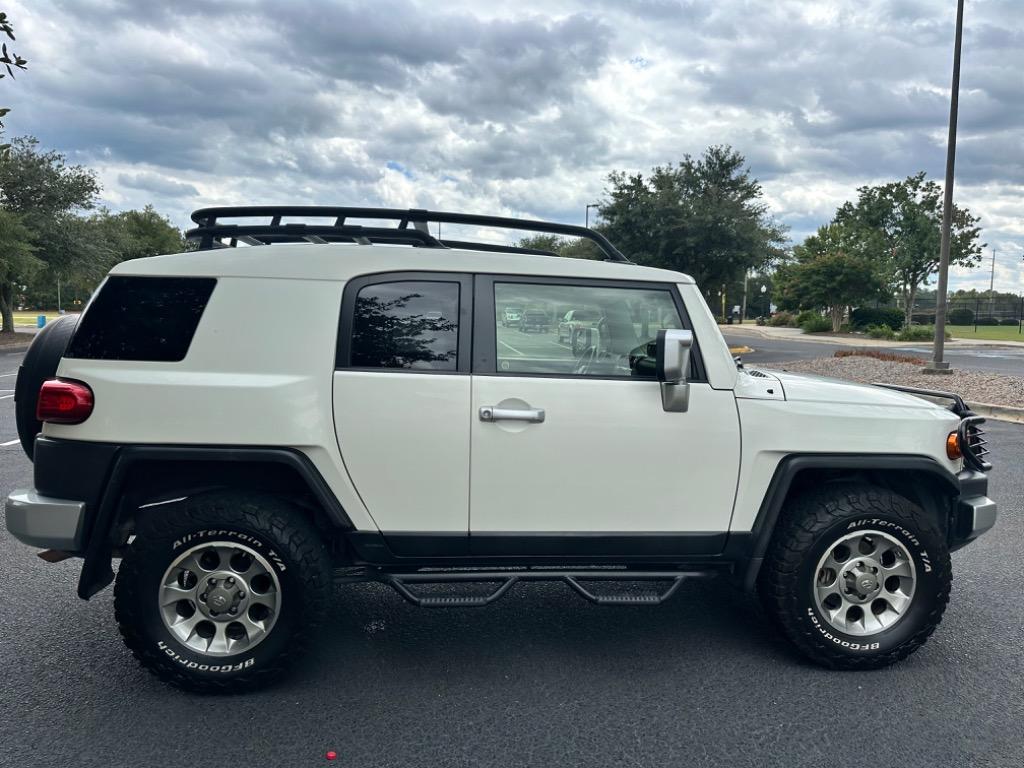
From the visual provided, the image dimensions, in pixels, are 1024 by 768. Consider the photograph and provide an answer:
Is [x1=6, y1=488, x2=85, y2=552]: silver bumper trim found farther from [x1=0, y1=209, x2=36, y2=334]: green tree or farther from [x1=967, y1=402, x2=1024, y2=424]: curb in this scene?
[x1=0, y1=209, x2=36, y2=334]: green tree

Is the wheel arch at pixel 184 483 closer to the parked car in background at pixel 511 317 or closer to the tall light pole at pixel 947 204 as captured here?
the parked car in background at pixel 511 317

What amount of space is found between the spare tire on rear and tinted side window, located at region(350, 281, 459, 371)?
1293 millimetres

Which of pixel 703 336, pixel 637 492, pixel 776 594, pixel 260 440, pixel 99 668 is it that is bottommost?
pixel 99 668

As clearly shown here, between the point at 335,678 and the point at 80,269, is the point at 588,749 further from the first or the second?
the point at 80,269

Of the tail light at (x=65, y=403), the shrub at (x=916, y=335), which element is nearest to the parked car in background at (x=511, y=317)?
the tail light at (x=65, y=403)

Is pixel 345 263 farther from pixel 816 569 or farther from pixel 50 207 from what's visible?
pixel 50 207

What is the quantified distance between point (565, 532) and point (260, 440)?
4.34 ft

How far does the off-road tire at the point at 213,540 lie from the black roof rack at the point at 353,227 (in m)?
1.32

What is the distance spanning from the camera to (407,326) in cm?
335

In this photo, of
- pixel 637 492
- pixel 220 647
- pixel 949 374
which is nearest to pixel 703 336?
pixel 637 492

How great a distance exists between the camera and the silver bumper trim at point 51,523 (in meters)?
3.12

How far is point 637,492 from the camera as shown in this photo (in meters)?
3.34

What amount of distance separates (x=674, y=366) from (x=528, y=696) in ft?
4.86

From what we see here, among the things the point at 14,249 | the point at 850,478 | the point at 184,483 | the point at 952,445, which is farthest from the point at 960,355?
the point at 14,249
